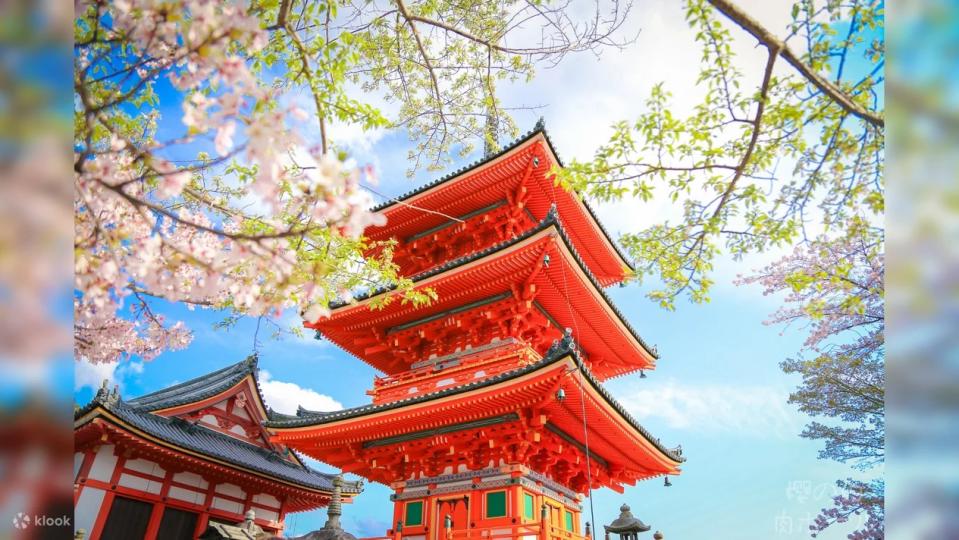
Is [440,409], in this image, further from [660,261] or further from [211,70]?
[211,70]

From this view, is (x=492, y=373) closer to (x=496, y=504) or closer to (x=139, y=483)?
(x=496, y=504)

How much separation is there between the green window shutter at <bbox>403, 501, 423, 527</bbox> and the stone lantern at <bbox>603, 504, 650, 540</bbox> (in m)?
3.41

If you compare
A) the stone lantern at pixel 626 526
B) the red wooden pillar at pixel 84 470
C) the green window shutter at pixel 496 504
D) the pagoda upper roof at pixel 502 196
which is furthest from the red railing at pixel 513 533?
the red wooden pillar at pixel 84 470

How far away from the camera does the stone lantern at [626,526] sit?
8.16 metres

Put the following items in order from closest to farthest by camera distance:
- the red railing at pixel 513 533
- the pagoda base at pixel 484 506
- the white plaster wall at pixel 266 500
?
the red railing at pixel 513 533 → the pagoda base at pixel 484 506 → the white plaster wall at pixel 266 500

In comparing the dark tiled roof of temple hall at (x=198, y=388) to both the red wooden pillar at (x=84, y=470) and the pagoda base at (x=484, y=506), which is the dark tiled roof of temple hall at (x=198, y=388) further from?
the pagoda base at (x=484, y=506)

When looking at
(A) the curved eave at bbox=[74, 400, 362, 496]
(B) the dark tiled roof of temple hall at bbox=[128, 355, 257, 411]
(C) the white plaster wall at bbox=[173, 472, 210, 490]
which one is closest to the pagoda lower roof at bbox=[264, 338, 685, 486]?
(A) the curved eave at bbox=[74, 400, 362, 496]

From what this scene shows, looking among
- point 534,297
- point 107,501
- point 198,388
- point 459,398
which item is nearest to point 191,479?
point 107,501

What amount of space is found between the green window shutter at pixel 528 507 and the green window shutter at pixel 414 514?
207 cm

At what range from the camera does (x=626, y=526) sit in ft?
26.8

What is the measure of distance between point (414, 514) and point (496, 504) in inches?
72.5

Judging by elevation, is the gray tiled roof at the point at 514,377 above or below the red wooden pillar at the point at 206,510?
above

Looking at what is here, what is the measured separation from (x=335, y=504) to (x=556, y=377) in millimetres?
3763

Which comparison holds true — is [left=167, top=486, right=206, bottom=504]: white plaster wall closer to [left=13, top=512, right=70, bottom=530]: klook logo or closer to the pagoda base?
the pagoda base
